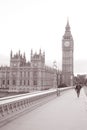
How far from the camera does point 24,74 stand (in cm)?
10625

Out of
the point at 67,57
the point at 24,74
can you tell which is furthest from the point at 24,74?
the point at 67,57

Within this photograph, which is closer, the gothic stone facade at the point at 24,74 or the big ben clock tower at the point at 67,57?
the gothic stone facade at the point at 24,74

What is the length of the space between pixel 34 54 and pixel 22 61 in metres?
6.70

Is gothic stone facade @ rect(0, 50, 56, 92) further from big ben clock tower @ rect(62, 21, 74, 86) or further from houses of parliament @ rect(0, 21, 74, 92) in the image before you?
big ben clock tower @ rect(62, 21, 74, 86)

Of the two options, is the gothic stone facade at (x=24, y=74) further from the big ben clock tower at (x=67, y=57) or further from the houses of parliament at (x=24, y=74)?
the big ben clock tower at (x=67, y=57)

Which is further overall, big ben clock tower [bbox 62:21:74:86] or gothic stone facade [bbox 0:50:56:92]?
big ben clock tower [bbox 62:21:74:86]

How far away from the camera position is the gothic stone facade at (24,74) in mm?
104438

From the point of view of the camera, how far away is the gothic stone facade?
104438mm

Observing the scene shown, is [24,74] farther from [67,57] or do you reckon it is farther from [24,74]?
[67,57]

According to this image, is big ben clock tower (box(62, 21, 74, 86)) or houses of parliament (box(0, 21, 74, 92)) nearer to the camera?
houses of parliament (box(0, 21, 74, 92))

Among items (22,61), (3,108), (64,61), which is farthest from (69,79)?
(3,108)

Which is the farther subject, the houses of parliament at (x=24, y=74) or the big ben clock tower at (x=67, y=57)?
the big ben clock tower at (x=67, y=57)

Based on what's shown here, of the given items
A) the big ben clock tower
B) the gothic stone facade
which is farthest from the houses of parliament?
the big ben clock tower

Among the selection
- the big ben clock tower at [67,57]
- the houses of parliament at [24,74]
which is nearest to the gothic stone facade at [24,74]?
the houses of parliament at [24,74]
